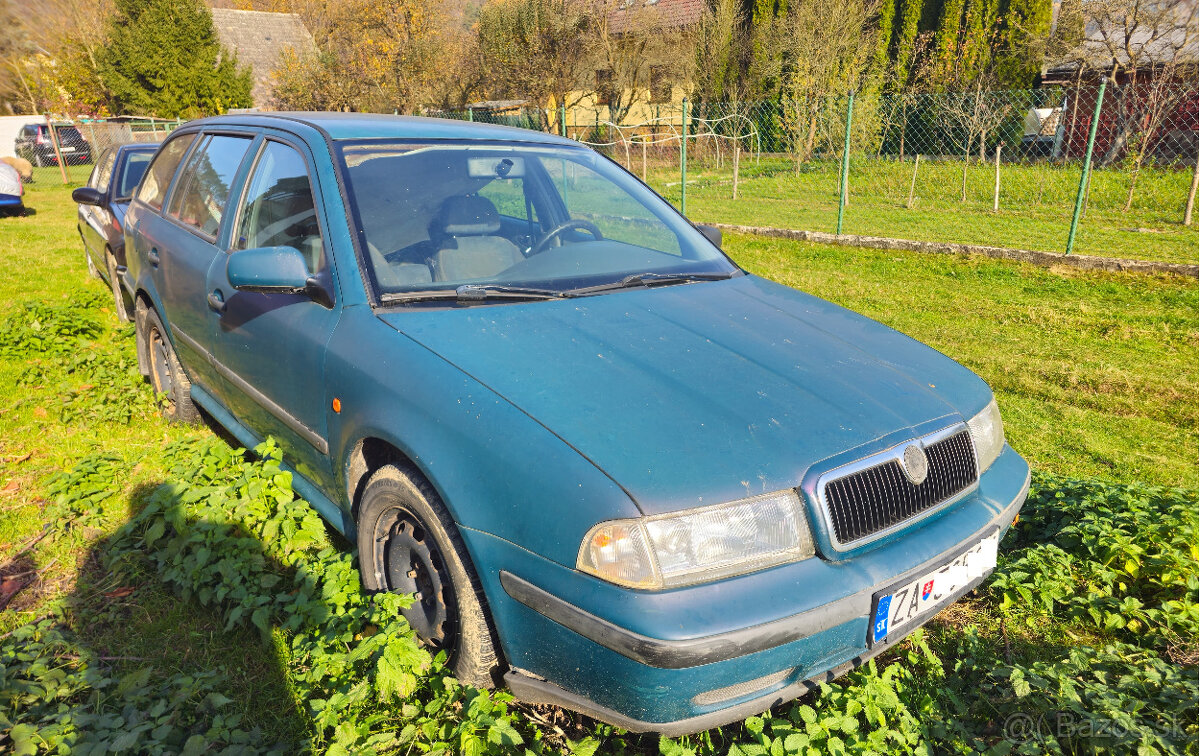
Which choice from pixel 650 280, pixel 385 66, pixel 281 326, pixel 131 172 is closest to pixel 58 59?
pixel 385 66

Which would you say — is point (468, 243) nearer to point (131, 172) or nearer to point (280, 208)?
point (280, 208)

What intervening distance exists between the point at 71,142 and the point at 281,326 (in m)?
29.0

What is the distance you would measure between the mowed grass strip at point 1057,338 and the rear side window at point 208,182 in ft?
13.5

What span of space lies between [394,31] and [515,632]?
28.3 m

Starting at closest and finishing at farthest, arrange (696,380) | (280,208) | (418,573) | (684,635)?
1. (684,635)
2. (696,380)
3. (418,573)
4. (280,208)

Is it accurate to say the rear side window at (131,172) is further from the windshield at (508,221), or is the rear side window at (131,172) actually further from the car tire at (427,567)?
the car tire at (427,567)

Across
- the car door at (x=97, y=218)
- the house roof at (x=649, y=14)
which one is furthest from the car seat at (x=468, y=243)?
the house roof at (x=649, y=14)

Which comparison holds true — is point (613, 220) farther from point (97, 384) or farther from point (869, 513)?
point (97, 384)

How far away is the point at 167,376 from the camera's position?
4.65 meters

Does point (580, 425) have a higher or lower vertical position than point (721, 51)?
lower

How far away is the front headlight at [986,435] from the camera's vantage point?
2.40 m

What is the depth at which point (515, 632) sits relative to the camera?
197 cm

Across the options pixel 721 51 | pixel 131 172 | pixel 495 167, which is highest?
pixel 721 51

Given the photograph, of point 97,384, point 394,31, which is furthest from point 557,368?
point 394,31
